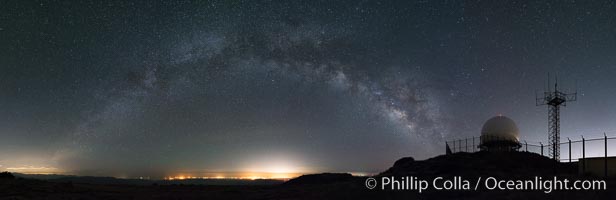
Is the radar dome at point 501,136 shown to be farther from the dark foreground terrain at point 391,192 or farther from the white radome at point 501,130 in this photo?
the dark foreground terrain at point 391,192

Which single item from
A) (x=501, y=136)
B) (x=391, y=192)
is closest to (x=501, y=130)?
(x=501, y=136)

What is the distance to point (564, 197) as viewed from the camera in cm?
2058

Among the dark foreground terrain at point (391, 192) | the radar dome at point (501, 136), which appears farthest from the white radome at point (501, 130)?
the dark foreground terrain at point (391, 192)

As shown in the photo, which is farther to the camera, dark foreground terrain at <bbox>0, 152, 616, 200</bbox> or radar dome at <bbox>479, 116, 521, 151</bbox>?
radar dome at <bbox>479, 116, 521, 151</bbox>

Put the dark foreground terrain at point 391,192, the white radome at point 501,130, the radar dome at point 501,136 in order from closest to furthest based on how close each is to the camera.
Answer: the dark foreground terrain at point 391,192, the radar dome at point 501,136, the white radome at point 501,130

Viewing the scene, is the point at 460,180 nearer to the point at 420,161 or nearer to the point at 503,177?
the point at 503,177

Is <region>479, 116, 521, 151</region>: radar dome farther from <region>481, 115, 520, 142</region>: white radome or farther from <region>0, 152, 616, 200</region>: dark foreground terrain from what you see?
<region>0, 152, 616, 200</region>: dark foreground terrain

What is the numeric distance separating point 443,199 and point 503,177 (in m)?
8.90

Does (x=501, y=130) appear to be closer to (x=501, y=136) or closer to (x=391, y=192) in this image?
(x=501, y=136)

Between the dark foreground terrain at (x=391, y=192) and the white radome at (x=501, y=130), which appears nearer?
the dark foreground terrain at (x=391, y=192)

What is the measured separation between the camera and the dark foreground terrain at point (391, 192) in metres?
24.0

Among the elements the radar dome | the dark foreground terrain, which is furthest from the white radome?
the dark foreground terrain

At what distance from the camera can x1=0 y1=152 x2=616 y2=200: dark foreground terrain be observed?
23969 millimetres

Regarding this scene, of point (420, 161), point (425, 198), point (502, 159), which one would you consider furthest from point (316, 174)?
point (425, 198)
